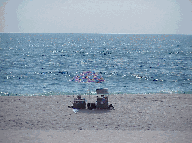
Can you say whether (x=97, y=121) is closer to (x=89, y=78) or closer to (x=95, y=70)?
(x=89, y=78)

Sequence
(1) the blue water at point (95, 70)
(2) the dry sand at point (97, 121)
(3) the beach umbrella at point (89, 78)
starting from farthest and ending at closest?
(1) the blue water at point (95, 70) < (3) the beach umbrella at point (89, 78) < (2) the dry sand at point (97, 121)

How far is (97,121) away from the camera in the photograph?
1109 cm

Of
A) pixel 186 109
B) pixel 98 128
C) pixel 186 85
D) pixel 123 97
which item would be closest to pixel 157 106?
pixel 186 109

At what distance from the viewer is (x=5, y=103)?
14.4 m

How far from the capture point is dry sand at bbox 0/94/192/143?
8898mm

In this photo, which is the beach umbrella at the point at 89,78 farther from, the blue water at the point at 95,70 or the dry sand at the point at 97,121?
the blue water at the point at 95,70

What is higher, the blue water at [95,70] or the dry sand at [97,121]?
the blue water at [95,70]

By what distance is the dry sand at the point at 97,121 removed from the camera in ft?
29.2

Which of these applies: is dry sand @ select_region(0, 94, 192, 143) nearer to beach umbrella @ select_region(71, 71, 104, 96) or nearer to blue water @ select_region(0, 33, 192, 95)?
beach umbrella @ select_region(71, 71, 104, 96)

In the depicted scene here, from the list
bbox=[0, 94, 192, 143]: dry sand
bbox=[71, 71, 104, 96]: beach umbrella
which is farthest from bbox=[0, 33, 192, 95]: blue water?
bbox=[0, 94, 192, 143]: dry sand

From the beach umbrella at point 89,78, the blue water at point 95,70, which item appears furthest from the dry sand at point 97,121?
the blue water at point 95,70

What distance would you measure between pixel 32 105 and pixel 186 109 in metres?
7.84

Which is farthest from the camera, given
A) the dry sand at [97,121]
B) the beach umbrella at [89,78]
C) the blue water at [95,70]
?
the blue water at [95,70]

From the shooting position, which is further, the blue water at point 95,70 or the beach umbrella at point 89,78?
the blue water at point 95,70
